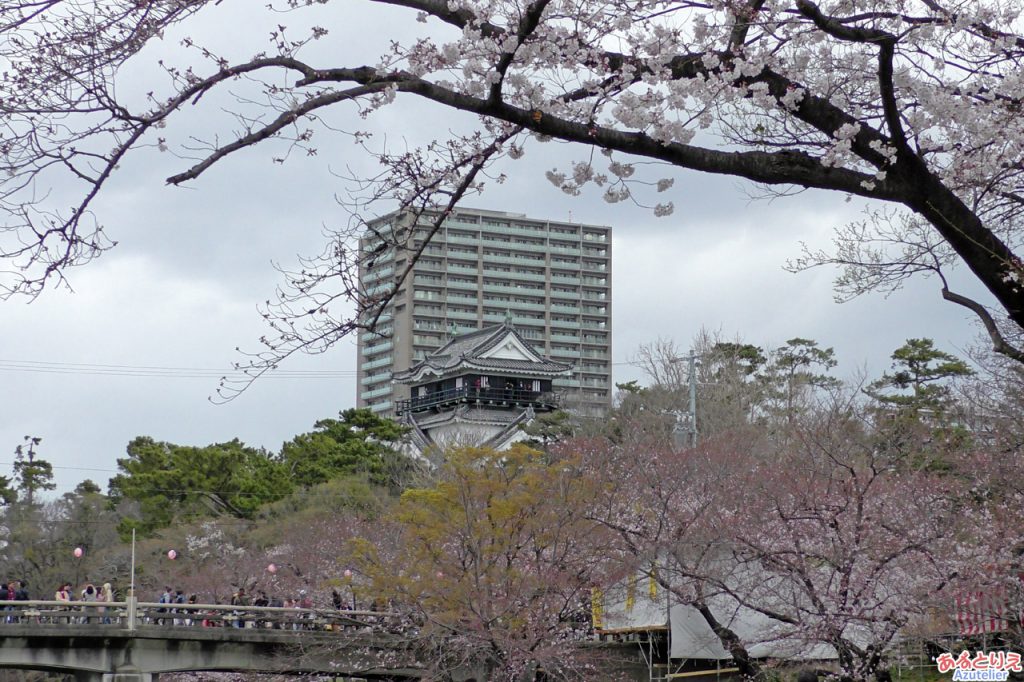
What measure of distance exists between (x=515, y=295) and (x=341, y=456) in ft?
144

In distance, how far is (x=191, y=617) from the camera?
1002 inches

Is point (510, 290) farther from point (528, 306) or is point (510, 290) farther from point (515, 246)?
point (515, 246)

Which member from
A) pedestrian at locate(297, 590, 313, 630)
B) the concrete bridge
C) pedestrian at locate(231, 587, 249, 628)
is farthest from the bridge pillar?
pedestrian at locate(297, 590, 313, 630)

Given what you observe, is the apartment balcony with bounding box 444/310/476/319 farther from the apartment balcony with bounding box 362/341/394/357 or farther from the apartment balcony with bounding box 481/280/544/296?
the apartment balcony with bounding box 362/341/394/357

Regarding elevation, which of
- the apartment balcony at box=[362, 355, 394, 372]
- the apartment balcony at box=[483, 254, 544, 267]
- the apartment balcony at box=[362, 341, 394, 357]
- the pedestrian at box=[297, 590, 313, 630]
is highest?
the apartment balcony at box=[483, 254, 544, 267]

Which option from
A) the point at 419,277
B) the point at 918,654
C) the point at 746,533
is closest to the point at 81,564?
the point at 746,533

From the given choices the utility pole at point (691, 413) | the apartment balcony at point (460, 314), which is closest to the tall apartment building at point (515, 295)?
the apartment balcony at point (460, 314)

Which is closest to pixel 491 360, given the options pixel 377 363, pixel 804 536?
pixel 377 363

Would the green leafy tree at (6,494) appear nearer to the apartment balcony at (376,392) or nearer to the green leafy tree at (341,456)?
the green leafy tree at (341,456)

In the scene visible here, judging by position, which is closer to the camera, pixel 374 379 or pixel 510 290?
pixel 510 290

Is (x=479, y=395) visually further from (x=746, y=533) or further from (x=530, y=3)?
(x=530, y=3)

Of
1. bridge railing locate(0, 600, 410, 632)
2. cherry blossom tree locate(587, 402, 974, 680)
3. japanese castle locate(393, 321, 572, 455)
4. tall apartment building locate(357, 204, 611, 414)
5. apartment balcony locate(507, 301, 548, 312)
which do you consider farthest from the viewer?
apartment balcony locate(507, 301, 548, 312)

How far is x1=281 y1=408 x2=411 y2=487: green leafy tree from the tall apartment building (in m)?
36.2

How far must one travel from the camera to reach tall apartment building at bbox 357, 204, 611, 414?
260ft
